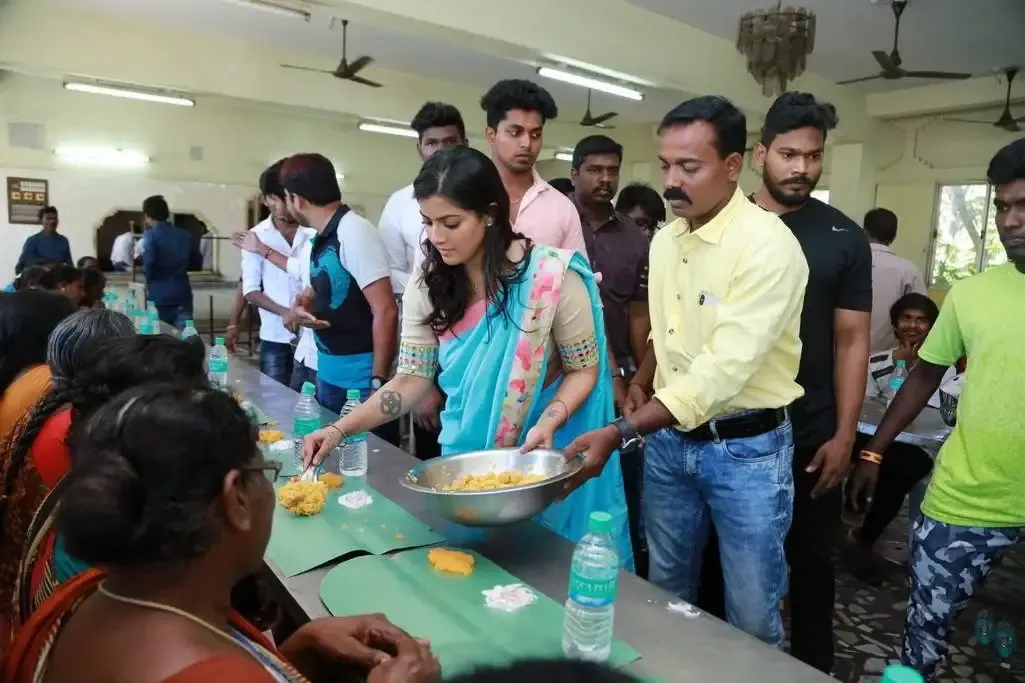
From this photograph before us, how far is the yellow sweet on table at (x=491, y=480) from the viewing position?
1.49 metres

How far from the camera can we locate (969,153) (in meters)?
8.37

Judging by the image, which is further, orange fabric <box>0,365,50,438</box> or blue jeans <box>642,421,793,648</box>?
orange fabric <box>0,365,50,438</box>

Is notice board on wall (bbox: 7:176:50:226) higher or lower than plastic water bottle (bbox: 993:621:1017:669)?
higher

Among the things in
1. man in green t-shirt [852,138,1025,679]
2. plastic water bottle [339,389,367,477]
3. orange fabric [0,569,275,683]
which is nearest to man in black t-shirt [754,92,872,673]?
man in green t-shirt [852,138,1025,679]

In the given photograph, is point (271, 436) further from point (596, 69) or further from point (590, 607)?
point (596, 69)

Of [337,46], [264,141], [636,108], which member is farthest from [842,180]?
[264,141]

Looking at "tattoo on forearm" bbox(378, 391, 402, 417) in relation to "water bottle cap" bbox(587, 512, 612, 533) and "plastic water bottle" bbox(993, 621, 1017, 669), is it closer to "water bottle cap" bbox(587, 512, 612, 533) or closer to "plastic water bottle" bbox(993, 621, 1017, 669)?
"water bottle cap" bbox(587, 512, 612, 533)

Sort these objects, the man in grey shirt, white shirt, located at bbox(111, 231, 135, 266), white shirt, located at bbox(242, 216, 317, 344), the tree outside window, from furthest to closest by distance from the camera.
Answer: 1. white shirt, located at bbox(111, 231, 135, 266)
2. the tree outside window
3. the man in grey shirt
4. white shirt, located at bbox(242, 216, 317, 344)

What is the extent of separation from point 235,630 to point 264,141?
999 centimetres

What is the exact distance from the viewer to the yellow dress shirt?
59.3 inches

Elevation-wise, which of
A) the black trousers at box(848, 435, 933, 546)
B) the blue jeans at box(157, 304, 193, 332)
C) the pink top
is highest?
the pink top

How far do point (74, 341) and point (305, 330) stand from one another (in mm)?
1478

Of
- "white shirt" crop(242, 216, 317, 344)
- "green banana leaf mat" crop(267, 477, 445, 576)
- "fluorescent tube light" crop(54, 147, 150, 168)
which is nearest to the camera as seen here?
"green banana leaf mat" crop(267, 477, 445, 576)

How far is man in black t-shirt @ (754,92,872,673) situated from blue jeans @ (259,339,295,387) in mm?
2625
